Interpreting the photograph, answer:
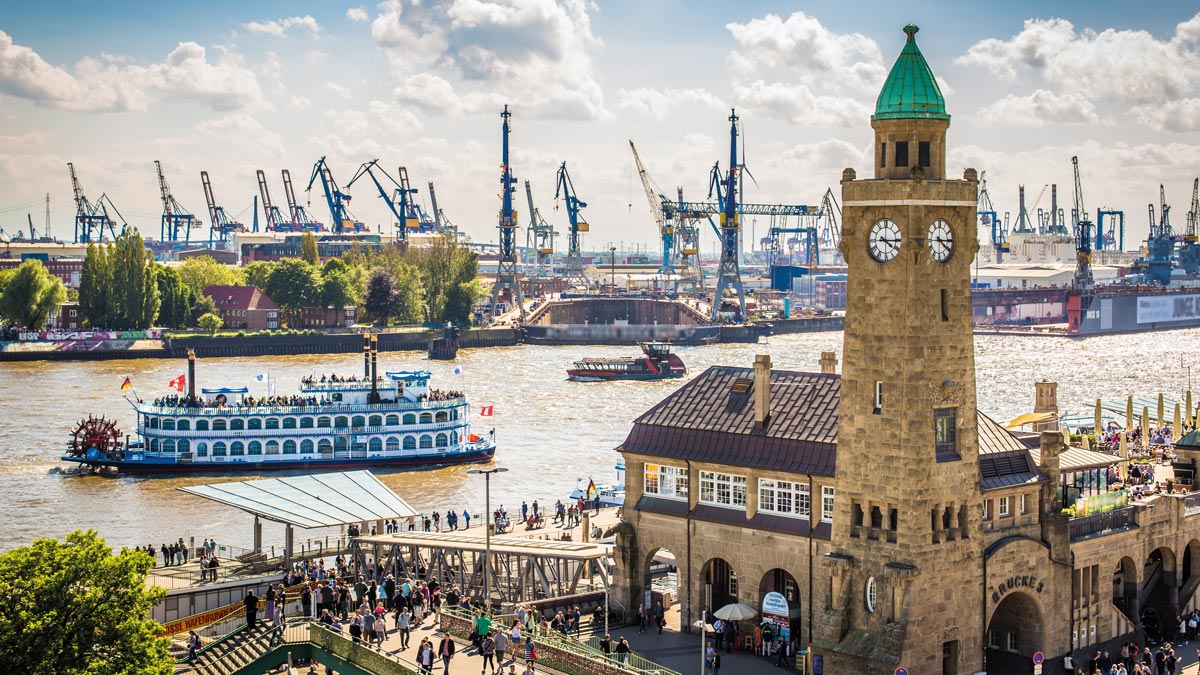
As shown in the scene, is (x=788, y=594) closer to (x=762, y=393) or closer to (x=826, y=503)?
(x=826, y=503)

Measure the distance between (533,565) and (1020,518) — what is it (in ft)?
44.1

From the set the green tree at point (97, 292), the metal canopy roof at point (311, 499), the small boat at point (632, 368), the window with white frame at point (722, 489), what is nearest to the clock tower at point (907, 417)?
the window with white frame at point (722, 489)

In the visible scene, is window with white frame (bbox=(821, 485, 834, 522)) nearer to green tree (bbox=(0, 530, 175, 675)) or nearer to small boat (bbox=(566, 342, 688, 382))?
green tree (bbox=(0, 530, 175, 675))

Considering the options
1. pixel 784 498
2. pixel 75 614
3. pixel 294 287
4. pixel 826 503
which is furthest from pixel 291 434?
pixel 294 287

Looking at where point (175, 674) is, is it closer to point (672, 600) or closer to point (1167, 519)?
point (672, 600)

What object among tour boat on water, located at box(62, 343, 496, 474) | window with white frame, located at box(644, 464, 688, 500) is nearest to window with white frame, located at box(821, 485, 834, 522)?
window with white frame, located at box(644, 464, 688, 500)

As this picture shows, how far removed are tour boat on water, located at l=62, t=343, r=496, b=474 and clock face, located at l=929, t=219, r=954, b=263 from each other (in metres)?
50.4

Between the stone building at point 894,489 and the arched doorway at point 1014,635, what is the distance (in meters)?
0.05

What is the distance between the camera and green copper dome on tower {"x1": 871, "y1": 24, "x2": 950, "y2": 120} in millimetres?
36719

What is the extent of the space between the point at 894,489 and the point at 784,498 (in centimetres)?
379

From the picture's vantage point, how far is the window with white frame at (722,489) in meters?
39.9

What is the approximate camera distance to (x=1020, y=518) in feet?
128

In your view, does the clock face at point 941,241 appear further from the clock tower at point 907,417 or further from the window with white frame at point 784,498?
the window with white frame at point 784,498

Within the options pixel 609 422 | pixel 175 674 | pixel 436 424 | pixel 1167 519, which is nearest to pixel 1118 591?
pixel 1167 519
